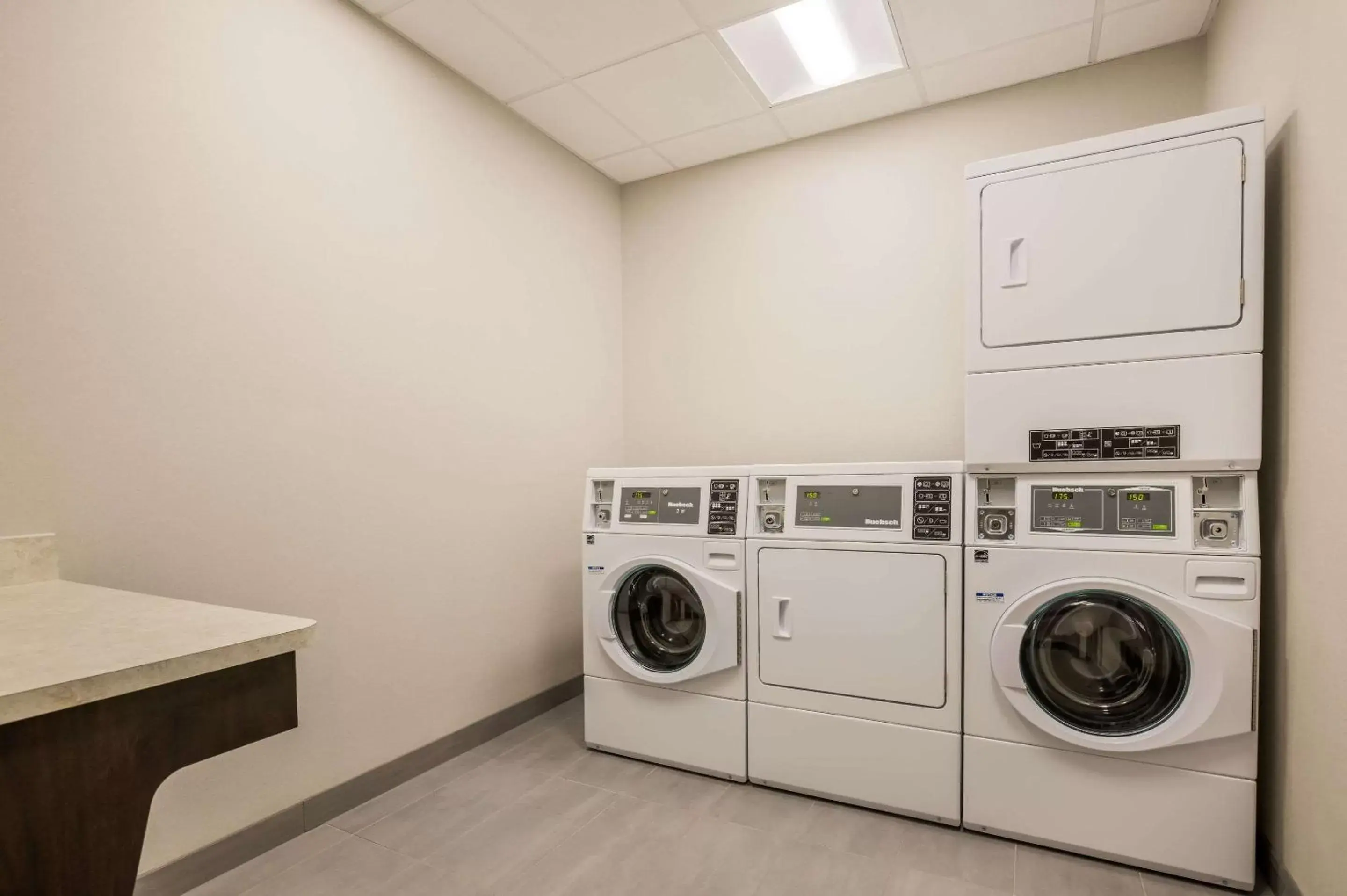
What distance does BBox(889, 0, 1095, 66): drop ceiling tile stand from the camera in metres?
2.26

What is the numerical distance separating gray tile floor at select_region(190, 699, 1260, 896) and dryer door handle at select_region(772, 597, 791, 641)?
1.76ft

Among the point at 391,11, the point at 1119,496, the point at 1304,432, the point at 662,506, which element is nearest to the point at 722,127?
the point at 391,11

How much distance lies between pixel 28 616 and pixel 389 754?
139 centimetres

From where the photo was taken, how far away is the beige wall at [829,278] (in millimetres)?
2748

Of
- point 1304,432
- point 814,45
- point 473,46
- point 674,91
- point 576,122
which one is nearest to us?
point 1304,432

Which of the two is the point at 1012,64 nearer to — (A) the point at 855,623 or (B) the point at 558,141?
(B) the point at 558,141

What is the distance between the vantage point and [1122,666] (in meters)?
1.85

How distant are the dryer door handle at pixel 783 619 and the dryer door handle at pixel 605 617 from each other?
2.00ft

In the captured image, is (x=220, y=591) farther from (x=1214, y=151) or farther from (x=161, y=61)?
(x=1214, y=151)

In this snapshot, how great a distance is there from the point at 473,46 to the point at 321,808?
261 centimetres

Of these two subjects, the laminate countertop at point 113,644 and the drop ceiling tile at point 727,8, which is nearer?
the laminate countertop at point 113,644

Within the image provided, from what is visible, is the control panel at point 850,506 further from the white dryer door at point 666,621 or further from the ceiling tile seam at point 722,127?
the ceiling tile seam at point 722,127

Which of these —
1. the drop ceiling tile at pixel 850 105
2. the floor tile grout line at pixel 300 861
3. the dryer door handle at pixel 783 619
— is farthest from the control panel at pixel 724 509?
the drop ceiling tile at pixel 850 105

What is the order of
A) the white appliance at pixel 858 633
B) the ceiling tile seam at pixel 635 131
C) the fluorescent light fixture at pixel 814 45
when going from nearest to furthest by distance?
the white appliance at pixel 858 633
the fluorescent light fixture at pixel 814 45
the ceiling tile seam at pixel 635 131
